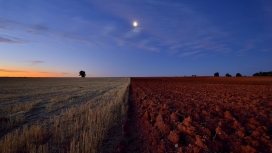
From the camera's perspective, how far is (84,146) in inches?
182

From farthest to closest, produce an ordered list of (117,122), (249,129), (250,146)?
1. (117,122)
2. (249,129)
3. (250,146)

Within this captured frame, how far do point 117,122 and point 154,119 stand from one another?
5.51ft

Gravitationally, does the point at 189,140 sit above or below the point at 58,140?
above

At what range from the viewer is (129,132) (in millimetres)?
5992

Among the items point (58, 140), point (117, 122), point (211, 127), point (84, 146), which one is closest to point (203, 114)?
point (211, 127)

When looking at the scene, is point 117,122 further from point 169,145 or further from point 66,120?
point 169,145

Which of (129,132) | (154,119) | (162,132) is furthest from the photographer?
(154,119)

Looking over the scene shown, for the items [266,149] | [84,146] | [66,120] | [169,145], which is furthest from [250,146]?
[66,120]

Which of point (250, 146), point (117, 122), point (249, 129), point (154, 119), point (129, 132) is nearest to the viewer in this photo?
point (250, 146)

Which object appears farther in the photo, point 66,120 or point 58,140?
point 66,120

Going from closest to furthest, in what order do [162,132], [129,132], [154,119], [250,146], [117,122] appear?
1. [250,146]
2. [162,132]
3. [129,132]
4. [154,119]
5. [117,122]

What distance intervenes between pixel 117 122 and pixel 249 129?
15.4 feet

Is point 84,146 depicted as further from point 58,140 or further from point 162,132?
point 162,132

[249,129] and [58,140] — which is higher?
[249,129]
